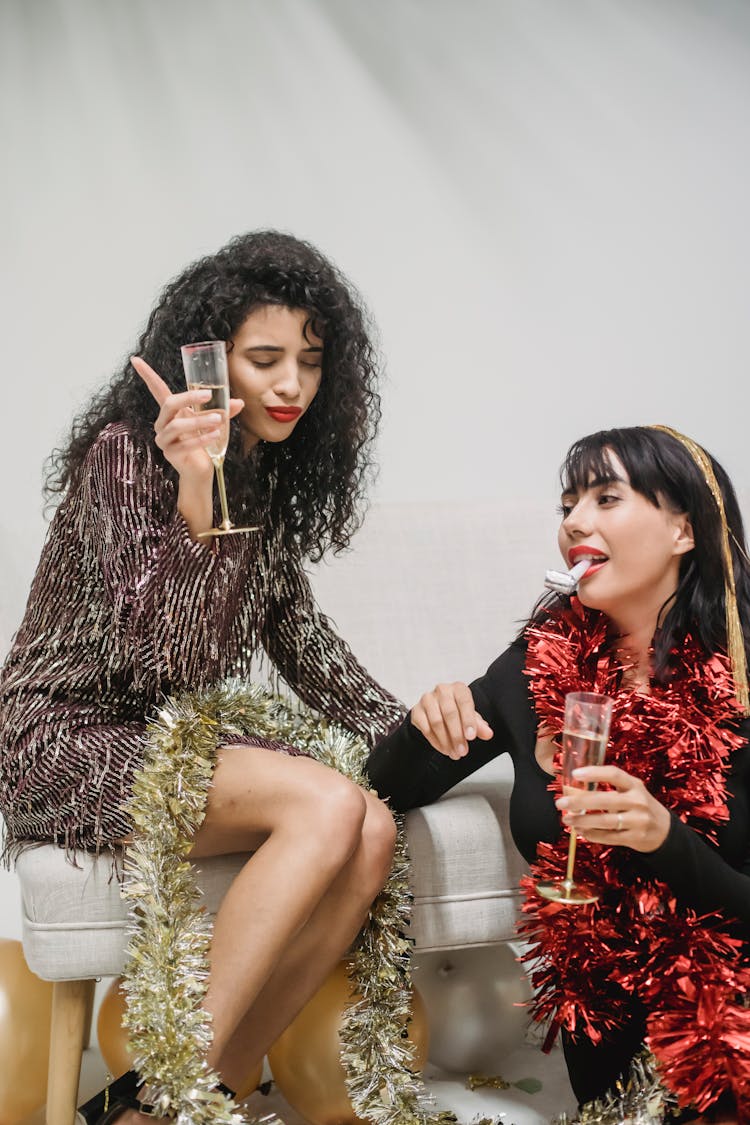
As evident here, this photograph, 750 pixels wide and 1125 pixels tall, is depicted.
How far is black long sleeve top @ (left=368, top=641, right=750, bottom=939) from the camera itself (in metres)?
1.79

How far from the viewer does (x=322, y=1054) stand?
2141 millimetres

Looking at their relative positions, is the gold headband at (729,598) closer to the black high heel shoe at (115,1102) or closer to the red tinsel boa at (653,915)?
the red tinsel boa at (653,915)

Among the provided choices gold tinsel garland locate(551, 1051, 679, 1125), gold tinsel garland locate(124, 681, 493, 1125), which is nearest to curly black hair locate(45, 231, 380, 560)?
gold tinsel garland locate(124, 681, 493, 1125)

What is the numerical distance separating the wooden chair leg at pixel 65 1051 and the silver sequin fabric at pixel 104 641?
10.4 inches

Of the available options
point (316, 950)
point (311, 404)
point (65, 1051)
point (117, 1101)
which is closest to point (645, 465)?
point (311, 404)

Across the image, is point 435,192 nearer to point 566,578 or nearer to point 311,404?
point 311,404

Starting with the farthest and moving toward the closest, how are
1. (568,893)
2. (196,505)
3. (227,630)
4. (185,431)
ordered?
(227,630), (196,505), (185,431), (568,893)

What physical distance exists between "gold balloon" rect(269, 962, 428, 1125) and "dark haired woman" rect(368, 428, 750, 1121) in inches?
13.3

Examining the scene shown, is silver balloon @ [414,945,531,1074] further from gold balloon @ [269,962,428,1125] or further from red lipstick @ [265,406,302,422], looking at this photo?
red lipstick @ [265,406,302,422]

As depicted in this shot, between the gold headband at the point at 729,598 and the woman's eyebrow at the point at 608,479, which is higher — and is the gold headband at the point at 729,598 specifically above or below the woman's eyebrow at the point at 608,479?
below

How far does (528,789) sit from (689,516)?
20.8 inches

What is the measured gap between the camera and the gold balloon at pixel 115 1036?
7.23 feet

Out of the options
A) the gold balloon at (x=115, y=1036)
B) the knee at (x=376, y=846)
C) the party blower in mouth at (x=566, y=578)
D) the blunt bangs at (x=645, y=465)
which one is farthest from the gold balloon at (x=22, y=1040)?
the blunt bangs at (x=645, y=465)

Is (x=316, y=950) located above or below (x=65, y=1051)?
above
